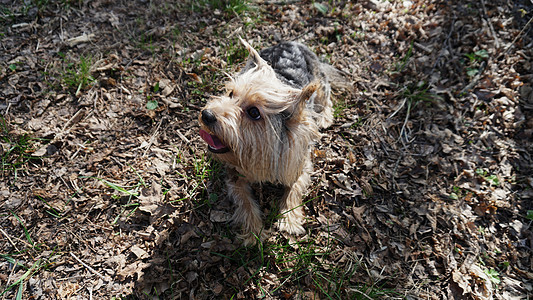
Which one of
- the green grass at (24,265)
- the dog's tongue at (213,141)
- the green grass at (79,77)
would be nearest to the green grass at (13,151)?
the green grass at (24,265)

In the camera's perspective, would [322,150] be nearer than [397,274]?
No

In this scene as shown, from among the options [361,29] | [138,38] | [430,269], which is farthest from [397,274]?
[138,38]

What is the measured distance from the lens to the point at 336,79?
465 cm

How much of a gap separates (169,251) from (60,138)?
210cm

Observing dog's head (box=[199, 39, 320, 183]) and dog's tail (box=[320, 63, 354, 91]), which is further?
dog's tail (box=[320, 63, 354, 91])

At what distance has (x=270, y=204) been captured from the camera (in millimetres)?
3643

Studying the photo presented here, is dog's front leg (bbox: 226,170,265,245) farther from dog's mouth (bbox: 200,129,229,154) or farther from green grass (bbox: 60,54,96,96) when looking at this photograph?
green grass (bbox: 60,54,96,96)

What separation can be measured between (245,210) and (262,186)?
48 centimetres

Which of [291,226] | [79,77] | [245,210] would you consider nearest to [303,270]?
[291,226]

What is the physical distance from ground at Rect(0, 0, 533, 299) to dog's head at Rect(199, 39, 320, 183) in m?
0.92

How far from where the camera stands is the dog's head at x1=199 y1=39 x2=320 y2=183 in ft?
8.85

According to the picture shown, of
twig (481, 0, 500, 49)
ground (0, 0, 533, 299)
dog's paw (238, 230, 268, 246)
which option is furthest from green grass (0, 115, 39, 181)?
twig (481, 0, 500, 49)

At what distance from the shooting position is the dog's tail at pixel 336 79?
4605mm

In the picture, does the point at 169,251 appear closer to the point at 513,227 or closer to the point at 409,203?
the point at 409,203
